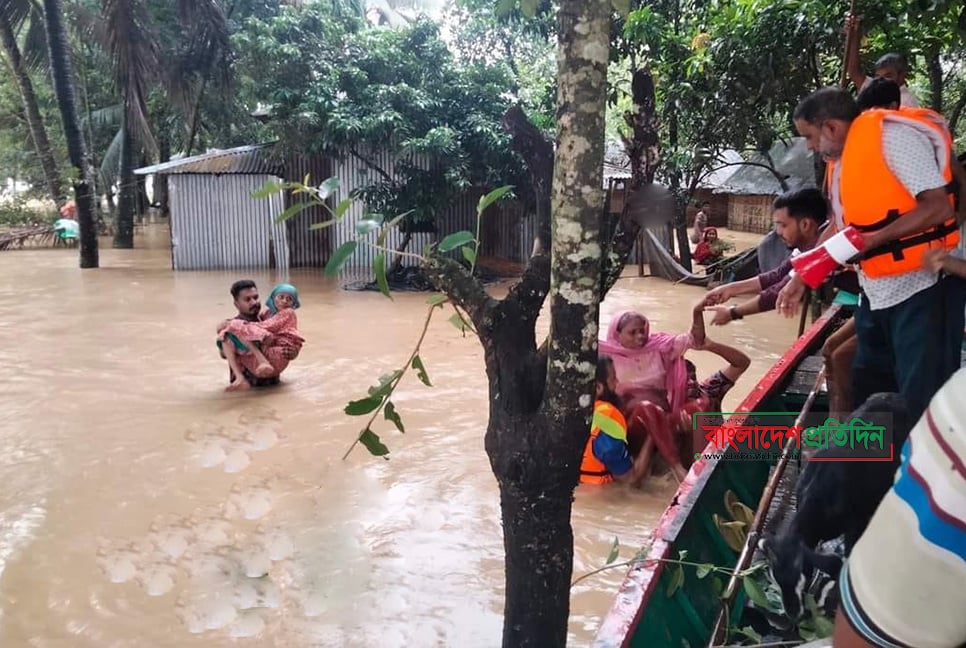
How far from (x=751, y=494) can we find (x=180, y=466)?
3.37 meters

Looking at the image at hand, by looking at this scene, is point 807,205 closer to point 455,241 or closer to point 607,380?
point 607,380

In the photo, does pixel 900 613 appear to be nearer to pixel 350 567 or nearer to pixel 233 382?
pixel 350 567

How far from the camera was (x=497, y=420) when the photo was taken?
5.54ft

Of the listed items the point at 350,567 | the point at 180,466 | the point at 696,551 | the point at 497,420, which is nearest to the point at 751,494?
the point at 696,551

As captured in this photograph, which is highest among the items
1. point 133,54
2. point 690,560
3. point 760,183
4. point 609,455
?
point 133,54

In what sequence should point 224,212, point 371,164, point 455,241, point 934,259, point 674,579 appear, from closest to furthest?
point 455,241 → point 674,579 → point 934,259 → point 371,164 → point 224,212

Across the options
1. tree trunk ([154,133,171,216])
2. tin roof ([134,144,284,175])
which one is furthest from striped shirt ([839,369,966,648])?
tree trunk ([154,133,171,216])

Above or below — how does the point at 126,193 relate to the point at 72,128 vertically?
below

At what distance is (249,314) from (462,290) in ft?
15.9

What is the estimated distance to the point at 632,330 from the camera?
433 cm

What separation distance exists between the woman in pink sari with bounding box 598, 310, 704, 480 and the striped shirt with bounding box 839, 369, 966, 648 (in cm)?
335

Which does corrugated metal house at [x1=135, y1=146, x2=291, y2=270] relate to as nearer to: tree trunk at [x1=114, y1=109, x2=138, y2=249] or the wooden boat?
tree trunk at [x1=114, y1=109, x2=138, y2=249]

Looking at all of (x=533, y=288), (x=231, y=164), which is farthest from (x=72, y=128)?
(x=533, y=288)

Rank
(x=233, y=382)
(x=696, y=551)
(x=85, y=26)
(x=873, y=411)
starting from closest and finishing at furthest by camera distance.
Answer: (x=873, y=411) < (x=696, y=551) < (x=233, y=382) < (x=85, y=26)
